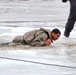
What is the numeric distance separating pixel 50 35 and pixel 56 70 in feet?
6.55

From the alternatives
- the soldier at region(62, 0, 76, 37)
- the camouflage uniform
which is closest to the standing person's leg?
the soldier at region(62, 0, 76, 37)

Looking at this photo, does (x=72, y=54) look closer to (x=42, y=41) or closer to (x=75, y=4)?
(x=42, y=41)

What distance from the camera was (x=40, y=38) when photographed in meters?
9.05

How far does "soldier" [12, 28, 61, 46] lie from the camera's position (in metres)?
8.92

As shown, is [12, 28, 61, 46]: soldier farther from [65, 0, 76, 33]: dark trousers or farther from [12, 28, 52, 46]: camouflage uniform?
[65, 0, 76, 33]: dark trousers

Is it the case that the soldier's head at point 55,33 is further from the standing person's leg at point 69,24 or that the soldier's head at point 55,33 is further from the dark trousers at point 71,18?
the standing person's leg at point 69,24

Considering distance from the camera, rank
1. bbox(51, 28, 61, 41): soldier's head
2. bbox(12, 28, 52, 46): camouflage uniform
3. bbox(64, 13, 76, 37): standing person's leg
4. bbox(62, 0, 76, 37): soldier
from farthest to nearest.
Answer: bbox(64, 13, 76, 37): standing person's leg < bbox(62, 0, 76, 37): soldier < bbox(12, 28, 52, 46): camouflage uniform < bbox(51, 28, 61, 41): soldier's head

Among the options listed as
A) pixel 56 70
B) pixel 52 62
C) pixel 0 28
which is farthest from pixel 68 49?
pixel 0 28

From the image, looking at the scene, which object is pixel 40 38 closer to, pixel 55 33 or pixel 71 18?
pixel 55 33

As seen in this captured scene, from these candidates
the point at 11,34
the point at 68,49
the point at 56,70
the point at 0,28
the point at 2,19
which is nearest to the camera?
the point at 56,70

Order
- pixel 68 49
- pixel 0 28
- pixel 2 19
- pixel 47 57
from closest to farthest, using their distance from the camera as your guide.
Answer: pixel 47 57
pixel 68 49
pixel 0 28
pixel 2 19

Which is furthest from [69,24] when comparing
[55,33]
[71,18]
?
[55,33]

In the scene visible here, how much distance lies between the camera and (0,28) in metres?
Answer: 12.2

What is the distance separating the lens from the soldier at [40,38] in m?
8.92
